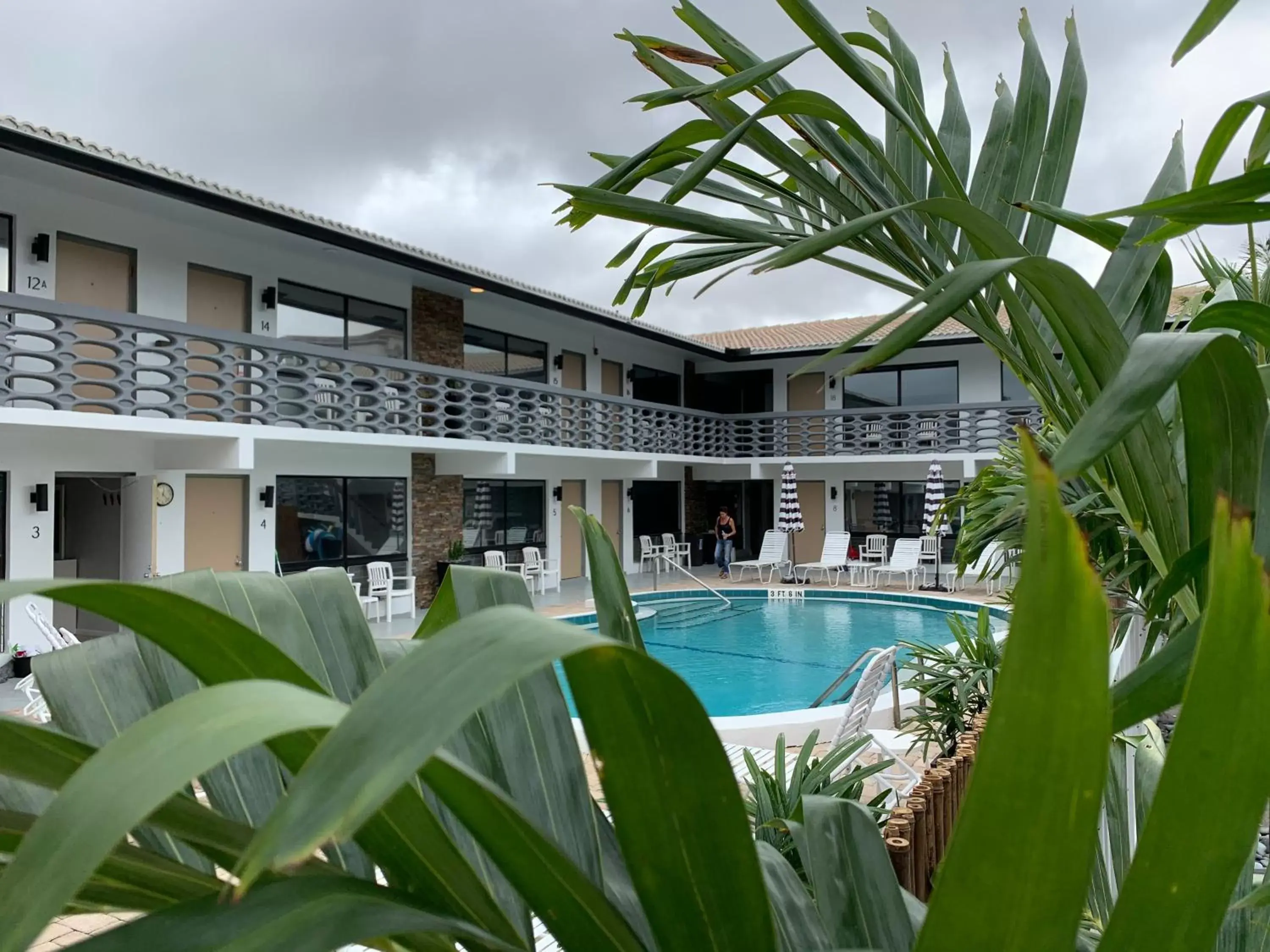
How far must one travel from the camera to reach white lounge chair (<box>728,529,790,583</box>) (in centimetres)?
1969

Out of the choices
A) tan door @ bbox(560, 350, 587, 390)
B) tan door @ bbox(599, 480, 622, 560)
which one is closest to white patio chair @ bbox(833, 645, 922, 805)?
tan door @ bbox(560, 350, 587, 390)

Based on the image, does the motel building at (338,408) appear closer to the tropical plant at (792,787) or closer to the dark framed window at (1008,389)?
the dark framed window at (1008,389)

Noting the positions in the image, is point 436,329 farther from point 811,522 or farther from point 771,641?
point 811,522

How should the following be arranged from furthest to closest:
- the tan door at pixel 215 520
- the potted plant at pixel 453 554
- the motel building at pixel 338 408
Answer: the potted plant at pixel 453 554 → the tan door at pixel 215 520 → the motel building at pixel 338 408

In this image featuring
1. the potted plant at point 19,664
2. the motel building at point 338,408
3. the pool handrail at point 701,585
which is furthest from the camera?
the pool handrail at point 701,585

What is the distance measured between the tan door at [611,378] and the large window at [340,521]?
254 inches

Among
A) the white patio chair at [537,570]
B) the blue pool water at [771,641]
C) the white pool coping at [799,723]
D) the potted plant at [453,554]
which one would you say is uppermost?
the potted plant at [453,554]

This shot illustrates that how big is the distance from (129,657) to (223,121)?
2983cm

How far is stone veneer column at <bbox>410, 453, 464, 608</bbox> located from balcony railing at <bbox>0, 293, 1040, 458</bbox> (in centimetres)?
109

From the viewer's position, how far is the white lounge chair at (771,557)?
1969 cm

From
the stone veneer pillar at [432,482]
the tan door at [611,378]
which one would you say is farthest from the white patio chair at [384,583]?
the tan door at [611,378]

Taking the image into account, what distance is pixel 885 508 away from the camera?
2167 centimetres

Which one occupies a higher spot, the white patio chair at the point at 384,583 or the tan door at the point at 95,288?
the tan door at the point at 95,288

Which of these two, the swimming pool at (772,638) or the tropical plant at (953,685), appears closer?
the tropical plant at (953,685)
